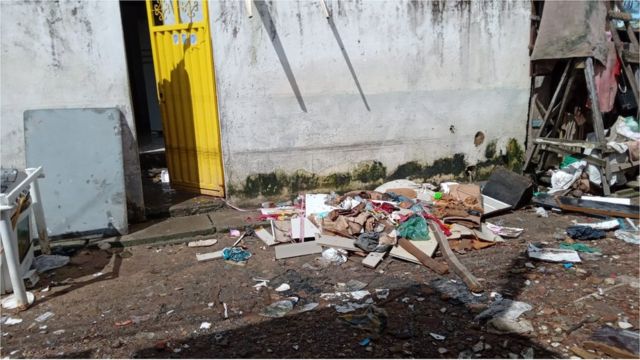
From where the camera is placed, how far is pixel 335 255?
15.1 feet

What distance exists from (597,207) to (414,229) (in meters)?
2.50

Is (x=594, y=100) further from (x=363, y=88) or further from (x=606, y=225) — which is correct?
(x=363, y=88)

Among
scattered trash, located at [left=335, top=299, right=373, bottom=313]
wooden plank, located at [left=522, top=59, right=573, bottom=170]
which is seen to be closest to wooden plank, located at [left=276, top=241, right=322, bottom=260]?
scattered trash, located at [left=335, top=299, right=373, bottom=313]

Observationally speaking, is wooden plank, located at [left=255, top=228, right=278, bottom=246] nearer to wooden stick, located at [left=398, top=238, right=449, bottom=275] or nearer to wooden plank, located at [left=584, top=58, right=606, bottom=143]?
wooden stick, located at [left=398, top=238, right=449, bottom=275]

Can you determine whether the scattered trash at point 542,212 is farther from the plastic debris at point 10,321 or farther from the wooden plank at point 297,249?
the plastic debris at point 10,321

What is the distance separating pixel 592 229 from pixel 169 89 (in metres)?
5.38

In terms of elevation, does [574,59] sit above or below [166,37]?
below

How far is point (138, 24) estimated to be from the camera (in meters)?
9.39

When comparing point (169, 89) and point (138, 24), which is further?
point (138, 24)

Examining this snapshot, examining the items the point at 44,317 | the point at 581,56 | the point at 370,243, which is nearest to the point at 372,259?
the point at 370,243

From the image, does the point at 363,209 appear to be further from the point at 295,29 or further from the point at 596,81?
the point at 596,81

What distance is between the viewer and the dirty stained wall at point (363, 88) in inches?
221

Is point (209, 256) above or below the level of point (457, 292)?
above

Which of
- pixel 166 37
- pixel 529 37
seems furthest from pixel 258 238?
pixel 529 37
